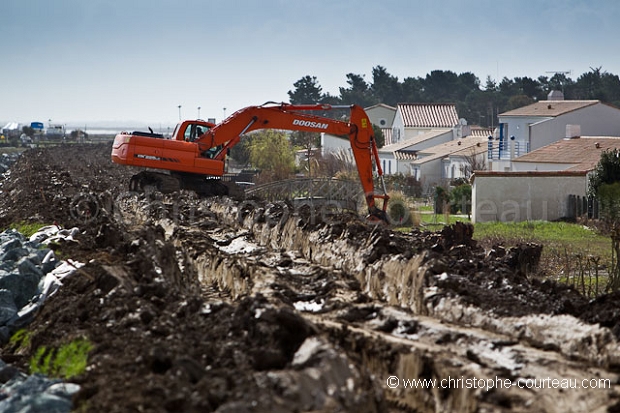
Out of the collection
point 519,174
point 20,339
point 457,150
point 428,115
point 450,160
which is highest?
point 428,115

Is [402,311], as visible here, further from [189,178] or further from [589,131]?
[589,131]

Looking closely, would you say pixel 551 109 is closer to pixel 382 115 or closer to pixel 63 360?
pixel 382 115

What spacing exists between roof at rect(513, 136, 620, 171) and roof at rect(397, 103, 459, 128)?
41.4m

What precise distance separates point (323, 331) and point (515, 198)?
1178 inches

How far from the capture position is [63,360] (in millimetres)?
10195

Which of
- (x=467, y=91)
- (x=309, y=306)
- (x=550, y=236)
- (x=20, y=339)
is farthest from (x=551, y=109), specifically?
(x=467, y=91)

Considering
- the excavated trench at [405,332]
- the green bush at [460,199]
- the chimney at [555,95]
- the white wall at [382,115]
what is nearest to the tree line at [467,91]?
the white wall at [382,115]

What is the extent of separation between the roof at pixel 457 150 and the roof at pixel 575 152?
11.6 metres

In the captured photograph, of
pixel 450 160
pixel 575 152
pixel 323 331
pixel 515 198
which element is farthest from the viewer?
pixel 450 160

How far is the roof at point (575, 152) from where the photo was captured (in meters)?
47.3

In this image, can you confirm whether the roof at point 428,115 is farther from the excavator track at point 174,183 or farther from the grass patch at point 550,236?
the excavator track at point 174,183

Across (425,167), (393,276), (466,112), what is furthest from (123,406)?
(466,112)

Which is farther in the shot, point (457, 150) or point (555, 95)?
point (555, 95)

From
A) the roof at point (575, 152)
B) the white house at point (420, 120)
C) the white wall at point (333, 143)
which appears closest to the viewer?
the roof at point (575, 152)
